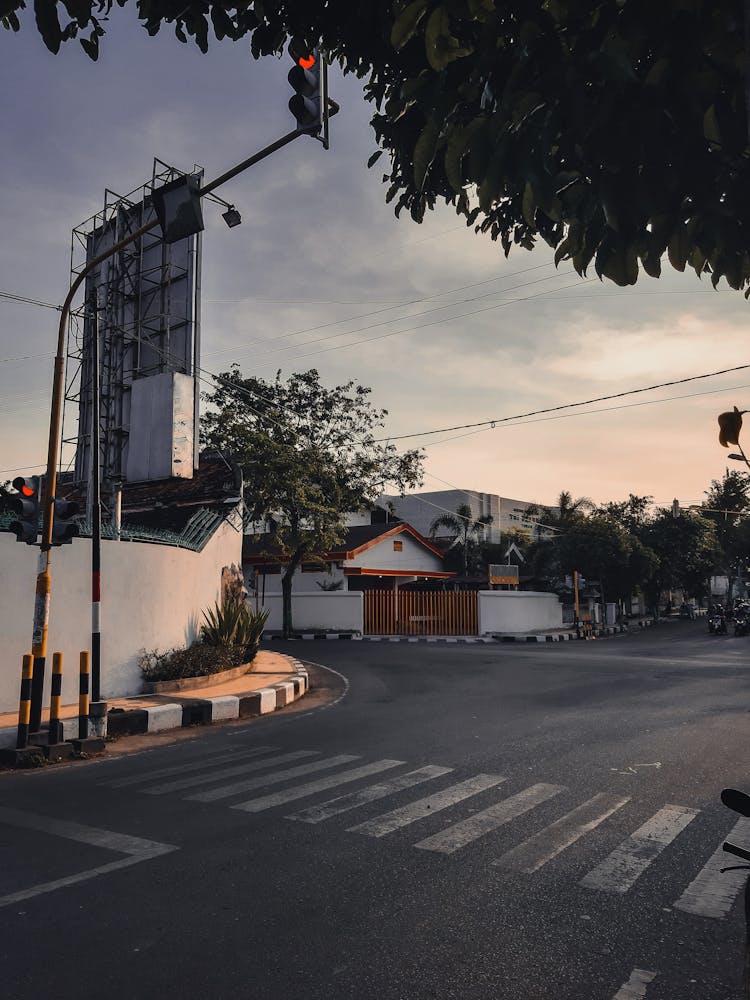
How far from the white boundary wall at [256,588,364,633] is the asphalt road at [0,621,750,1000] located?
2031 cm

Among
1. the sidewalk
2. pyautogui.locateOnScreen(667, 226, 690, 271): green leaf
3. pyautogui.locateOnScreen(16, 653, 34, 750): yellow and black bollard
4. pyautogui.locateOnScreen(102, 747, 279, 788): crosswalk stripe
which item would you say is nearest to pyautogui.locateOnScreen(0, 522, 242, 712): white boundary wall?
the sidewalk

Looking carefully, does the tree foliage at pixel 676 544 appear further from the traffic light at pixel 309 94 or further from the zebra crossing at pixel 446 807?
Answer: the traffic light at pixel 309 94

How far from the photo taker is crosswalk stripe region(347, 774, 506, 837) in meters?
5.34

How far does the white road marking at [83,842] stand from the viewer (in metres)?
4.25

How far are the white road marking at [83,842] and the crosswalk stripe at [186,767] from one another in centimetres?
113

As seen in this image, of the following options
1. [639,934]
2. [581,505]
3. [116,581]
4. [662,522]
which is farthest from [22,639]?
[581,505]

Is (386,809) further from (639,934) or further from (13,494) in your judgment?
(13,494)

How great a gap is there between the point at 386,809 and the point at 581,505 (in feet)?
164

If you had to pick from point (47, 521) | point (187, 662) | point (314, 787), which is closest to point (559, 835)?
point (314, 787)

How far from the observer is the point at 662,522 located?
138 feet

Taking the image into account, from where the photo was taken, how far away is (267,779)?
6.96 m

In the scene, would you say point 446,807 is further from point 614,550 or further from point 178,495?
point 614,550

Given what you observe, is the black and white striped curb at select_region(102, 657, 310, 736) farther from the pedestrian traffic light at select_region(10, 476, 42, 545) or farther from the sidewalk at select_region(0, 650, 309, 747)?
the pedestrian traffic light at select_region(10, 476, 42, 545)

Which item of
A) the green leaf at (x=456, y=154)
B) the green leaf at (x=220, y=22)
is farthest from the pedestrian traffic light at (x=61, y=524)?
the green leaf at (x=456, y=154)
